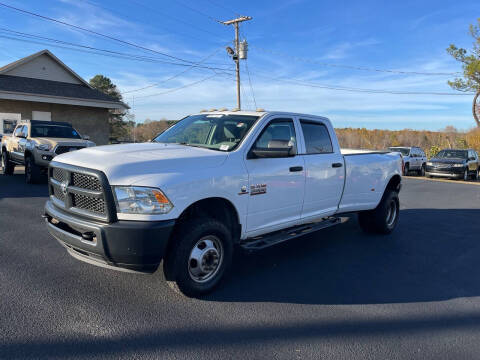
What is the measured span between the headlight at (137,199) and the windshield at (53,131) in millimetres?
9644

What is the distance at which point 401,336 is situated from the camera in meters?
3.27

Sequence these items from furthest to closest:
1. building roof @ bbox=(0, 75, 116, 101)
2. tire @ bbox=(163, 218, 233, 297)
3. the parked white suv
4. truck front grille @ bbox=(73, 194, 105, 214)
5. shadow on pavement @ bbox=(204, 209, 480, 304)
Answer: the parked white suv → building roof @ bbox=(0, 75, 116, 101) → shadow on pavement @ bbox=(204, 209, 480, 304) → tire @ bbox=(163, 218, 233, 297) → truck front grille @ bbox=(73, 194, 105, 214)

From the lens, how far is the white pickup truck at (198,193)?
3.32 m

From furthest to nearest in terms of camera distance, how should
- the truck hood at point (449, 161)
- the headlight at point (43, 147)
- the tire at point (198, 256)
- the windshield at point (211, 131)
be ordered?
the truck hood at point (449, 161) → the headlight at point (43, 147) → the windshield at point (211, 131) → the tire at point (198, 256)

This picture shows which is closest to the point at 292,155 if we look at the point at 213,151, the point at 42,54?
the point at 213,151

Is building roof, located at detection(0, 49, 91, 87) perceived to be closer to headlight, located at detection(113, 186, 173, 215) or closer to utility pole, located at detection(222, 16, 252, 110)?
utility pole, located at detection(222, 16, 252, 110)

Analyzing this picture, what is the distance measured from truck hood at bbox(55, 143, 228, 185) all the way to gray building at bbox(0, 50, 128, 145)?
1758 cm

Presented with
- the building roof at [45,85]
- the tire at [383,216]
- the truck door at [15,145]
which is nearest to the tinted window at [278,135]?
the tire at [383,216]

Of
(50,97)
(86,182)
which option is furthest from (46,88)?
(86,182)

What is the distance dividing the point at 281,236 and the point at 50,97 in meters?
18.8

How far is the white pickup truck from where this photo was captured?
332 cm

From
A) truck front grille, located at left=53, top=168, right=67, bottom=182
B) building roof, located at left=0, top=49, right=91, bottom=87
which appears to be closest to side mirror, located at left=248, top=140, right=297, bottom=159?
truck front grille, located at left=53, top=168, right=67, bottom=182

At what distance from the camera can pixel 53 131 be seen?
11828 mm

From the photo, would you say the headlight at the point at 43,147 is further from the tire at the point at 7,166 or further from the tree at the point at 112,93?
the tree at the point at 112,93
